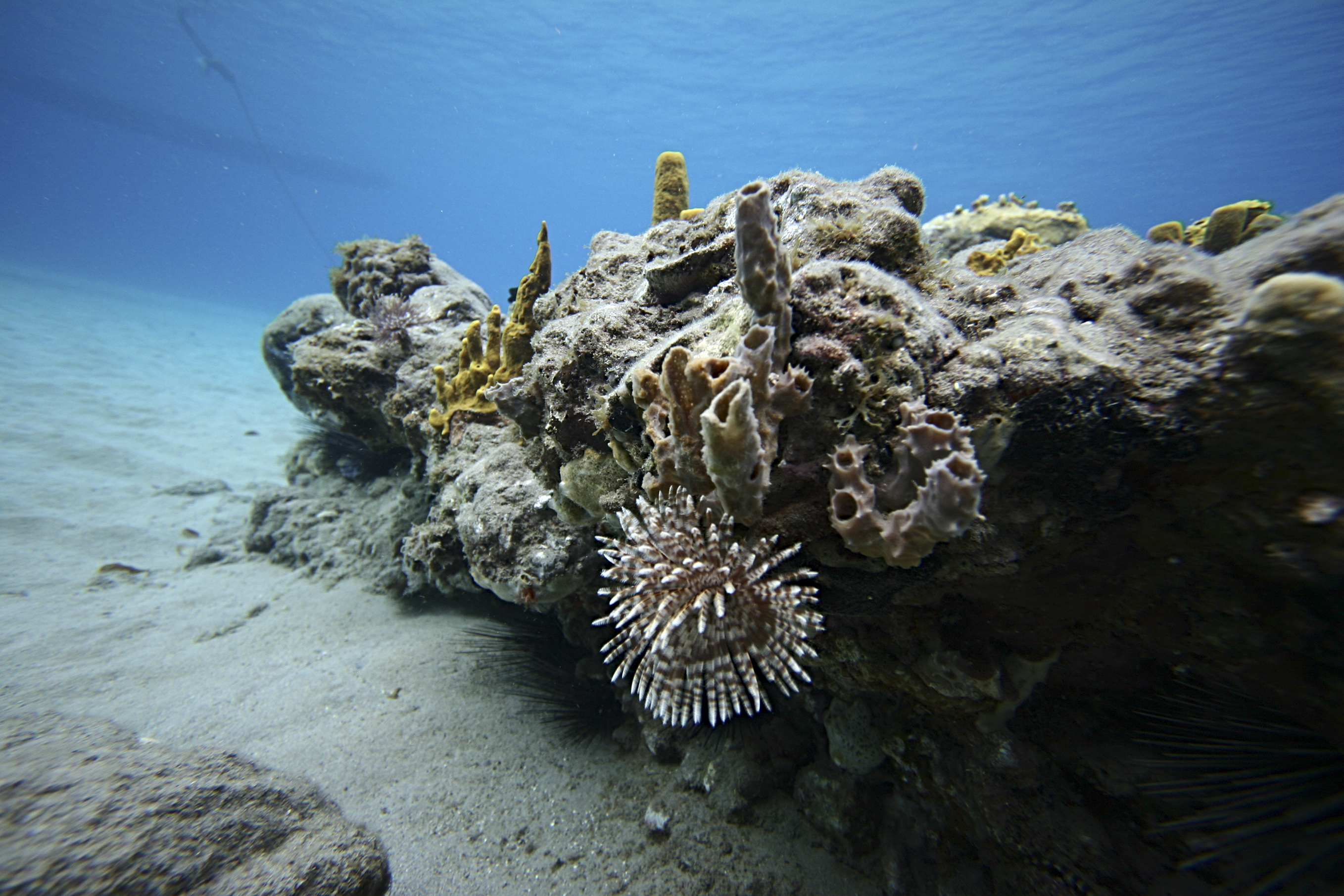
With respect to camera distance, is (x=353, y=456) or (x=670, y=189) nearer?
(x=670, y=189)

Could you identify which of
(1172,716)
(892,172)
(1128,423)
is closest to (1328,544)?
(1128,423)

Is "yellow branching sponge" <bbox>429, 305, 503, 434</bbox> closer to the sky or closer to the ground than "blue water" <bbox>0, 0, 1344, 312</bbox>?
closer to the ground

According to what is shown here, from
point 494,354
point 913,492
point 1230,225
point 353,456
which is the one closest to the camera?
point 913,492

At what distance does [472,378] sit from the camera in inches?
184

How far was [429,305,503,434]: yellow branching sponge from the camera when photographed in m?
4.61

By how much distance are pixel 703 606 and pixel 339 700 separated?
3.86 metres

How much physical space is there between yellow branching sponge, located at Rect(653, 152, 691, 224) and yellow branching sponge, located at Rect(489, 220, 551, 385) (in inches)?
57.6

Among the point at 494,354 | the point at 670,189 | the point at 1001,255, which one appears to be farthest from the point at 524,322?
the point at 1001,255

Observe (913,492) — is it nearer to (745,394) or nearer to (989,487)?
(989,487)

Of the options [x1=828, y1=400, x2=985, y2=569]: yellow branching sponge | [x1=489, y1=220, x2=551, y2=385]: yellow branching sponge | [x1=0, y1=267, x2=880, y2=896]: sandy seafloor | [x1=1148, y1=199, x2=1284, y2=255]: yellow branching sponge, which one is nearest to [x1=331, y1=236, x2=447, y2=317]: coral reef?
[x1=489, y1=220, x2=551, y2=385]: yellow branching sponge

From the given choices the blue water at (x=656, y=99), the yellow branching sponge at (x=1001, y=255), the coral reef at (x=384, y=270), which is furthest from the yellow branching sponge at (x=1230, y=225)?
the blue water at (x=656, y=99)

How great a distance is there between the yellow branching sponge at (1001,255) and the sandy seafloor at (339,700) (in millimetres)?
4385

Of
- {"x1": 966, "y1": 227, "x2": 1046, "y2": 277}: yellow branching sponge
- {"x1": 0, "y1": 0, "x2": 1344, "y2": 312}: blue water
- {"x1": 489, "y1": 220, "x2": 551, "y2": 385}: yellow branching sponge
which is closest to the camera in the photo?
{"x1": 966, "y1": 227, "x2": 1046, "y2": 277}: yellow branching sponge

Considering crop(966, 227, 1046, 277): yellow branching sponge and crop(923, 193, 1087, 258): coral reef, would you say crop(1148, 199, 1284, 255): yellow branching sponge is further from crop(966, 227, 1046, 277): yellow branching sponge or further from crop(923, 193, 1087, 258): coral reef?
crop(923, 193, 1087, 258): coral reef
